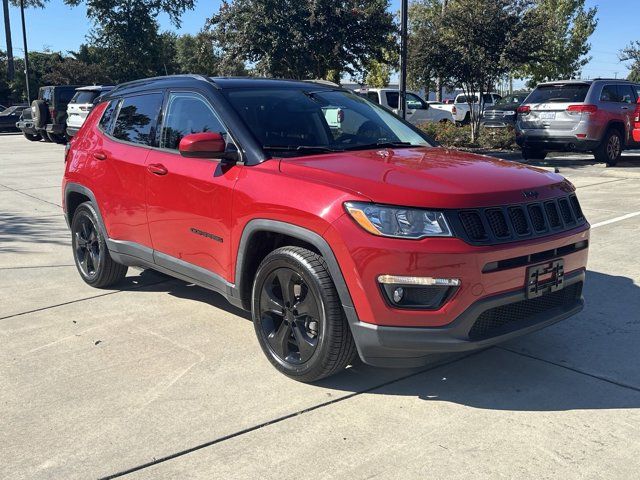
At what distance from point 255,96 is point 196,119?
17.5 inches

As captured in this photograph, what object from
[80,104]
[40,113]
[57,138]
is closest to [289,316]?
[80,104]

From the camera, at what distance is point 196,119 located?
182 inches

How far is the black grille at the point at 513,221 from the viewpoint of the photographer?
3.37m

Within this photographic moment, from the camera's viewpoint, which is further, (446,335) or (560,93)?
(560,93)

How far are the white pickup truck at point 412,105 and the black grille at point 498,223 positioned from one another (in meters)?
17.0

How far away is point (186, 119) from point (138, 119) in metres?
0.72

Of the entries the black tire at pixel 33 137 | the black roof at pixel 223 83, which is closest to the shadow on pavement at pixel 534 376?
the black roof at pixel 223 83

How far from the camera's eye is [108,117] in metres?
5.65

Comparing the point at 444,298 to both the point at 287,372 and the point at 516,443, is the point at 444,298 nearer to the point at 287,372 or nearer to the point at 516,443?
the point at 516,443

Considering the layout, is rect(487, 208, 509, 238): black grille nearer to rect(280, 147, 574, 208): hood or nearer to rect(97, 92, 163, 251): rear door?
rect(280, 147, 574, 208): hood

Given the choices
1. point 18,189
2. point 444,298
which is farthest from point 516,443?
point 18,189

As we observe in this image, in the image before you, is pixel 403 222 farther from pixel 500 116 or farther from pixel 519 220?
pixel 500 116

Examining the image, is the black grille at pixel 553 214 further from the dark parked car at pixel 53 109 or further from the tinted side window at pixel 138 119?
the dark parked car at pixel 53 109

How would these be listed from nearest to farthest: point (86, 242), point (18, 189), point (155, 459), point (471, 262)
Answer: point (155, 459) → point (471, 262) → point (86, 242) → point (18, 189)
